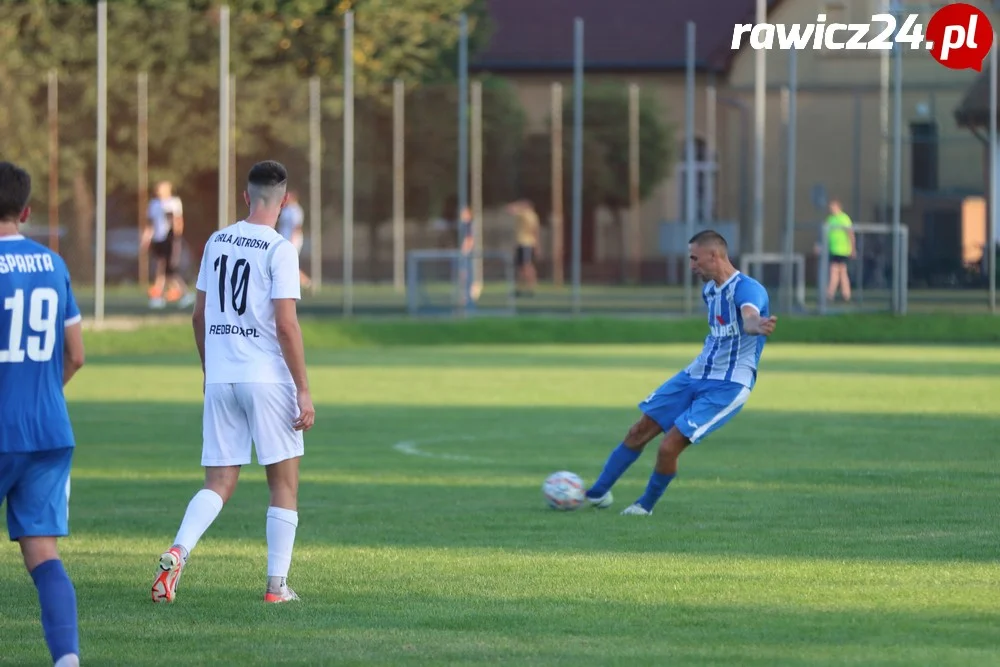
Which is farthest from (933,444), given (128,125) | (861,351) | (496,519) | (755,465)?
(128,125)

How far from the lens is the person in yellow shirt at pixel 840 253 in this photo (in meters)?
32.1

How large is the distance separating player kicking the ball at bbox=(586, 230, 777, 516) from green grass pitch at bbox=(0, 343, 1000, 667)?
435 mm

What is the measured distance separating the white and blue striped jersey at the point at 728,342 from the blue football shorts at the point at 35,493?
5395 millimetres

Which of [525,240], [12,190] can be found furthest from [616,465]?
[525,240]

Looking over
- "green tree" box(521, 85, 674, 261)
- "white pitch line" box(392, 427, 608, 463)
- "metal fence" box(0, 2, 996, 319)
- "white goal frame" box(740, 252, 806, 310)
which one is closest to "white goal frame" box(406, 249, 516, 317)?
"metal fence" box(0, 2, 996, 319)

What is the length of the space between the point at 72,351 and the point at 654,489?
5.22 metres

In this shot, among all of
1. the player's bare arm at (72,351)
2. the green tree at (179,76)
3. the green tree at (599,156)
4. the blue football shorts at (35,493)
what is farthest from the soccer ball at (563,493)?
the green tree at (599,156)

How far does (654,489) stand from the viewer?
11.5m

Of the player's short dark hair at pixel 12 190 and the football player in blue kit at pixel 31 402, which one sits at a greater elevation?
the player's short dark hair at pixel 12 190

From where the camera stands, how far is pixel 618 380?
23719 millimetres

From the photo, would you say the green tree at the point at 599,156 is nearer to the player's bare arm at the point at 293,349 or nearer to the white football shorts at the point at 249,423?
the white football shorts at the point at 249,423

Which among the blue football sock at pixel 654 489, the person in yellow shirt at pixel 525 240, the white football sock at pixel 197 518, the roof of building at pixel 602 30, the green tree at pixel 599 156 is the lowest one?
the blue football sock at pixel 654 489

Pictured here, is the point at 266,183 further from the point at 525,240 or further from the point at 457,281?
the point at 525,240

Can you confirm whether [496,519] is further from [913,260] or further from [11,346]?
[913,260]
